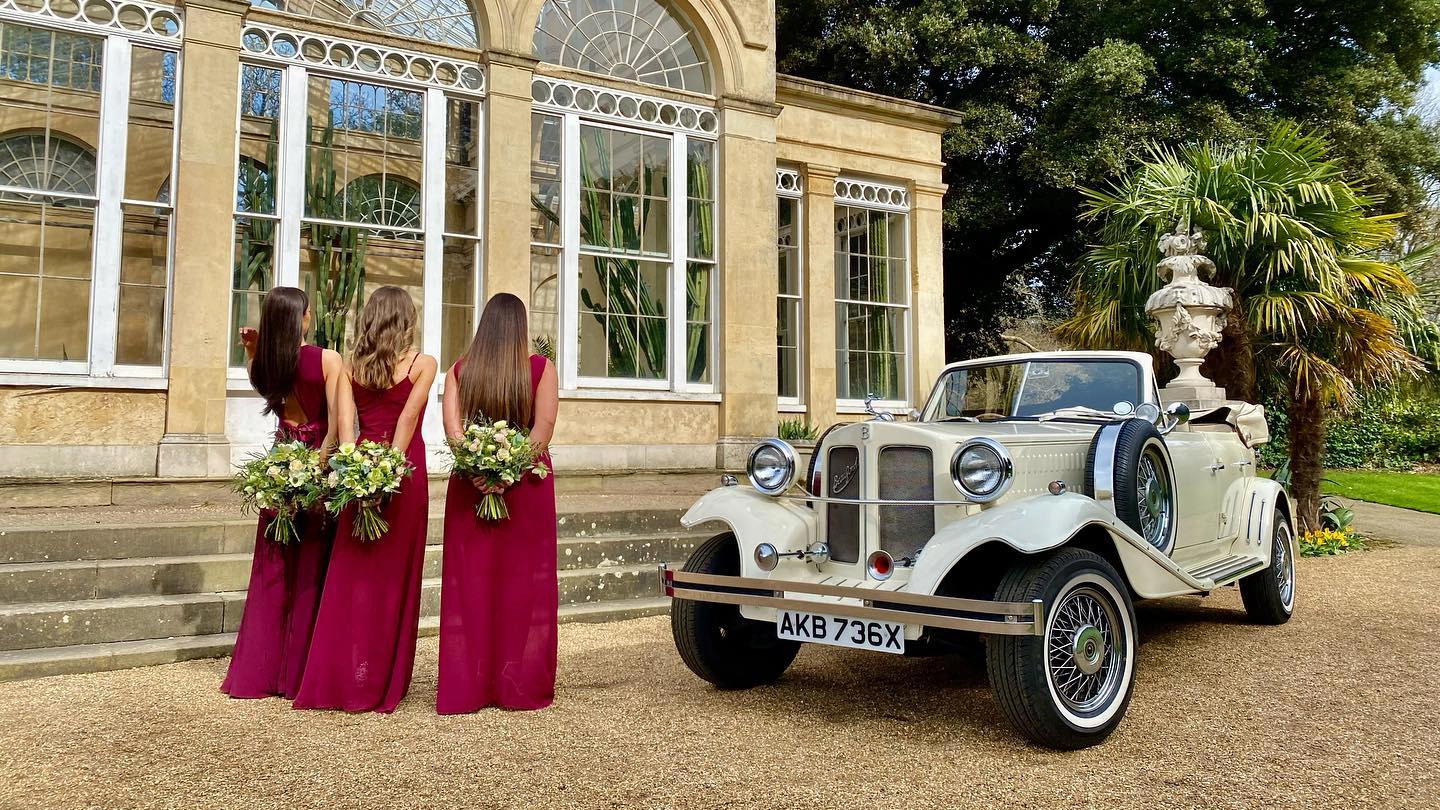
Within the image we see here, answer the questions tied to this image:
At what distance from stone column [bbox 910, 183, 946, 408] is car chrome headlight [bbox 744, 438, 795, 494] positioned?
859 centimetres

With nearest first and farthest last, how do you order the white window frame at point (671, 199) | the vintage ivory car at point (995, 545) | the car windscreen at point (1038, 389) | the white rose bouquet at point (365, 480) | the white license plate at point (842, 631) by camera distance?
the vintage ivory car at point (995, 545) → the white license plate at point (842, 631) → the white rose bouquet at point (365, 480) → the car windscreen at point (1038, 389) → the white window frame at point (671, 199)

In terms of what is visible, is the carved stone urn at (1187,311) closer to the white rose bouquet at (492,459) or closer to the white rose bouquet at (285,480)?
the white rose bouquet at (492,459)

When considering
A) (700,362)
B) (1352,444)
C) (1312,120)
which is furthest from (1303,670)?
(1352,444)

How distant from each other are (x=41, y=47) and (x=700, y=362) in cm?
659

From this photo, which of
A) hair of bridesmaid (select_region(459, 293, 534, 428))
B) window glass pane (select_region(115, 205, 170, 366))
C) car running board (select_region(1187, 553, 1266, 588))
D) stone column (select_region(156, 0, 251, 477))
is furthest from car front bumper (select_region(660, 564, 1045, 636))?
window glass pane (select_region(115, 205, 170, 366))

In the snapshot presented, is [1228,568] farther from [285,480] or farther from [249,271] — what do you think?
[249,271]

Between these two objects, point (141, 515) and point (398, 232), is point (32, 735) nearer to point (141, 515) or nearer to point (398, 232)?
point (141, 515)

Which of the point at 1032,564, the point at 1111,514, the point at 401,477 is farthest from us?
the point at 401,477

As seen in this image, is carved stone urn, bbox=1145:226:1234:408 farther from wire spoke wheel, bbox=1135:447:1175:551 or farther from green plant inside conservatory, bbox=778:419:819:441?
green plant inside conservatory, bbox=778:419:819:441

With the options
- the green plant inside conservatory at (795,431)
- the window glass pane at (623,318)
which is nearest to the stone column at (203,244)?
the window glass pane at (623,318)

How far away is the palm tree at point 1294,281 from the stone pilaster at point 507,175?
20.1 feet

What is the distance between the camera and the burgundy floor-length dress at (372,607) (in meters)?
4.16

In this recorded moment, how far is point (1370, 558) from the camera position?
9.24 m

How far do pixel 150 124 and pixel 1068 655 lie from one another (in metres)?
8.47
